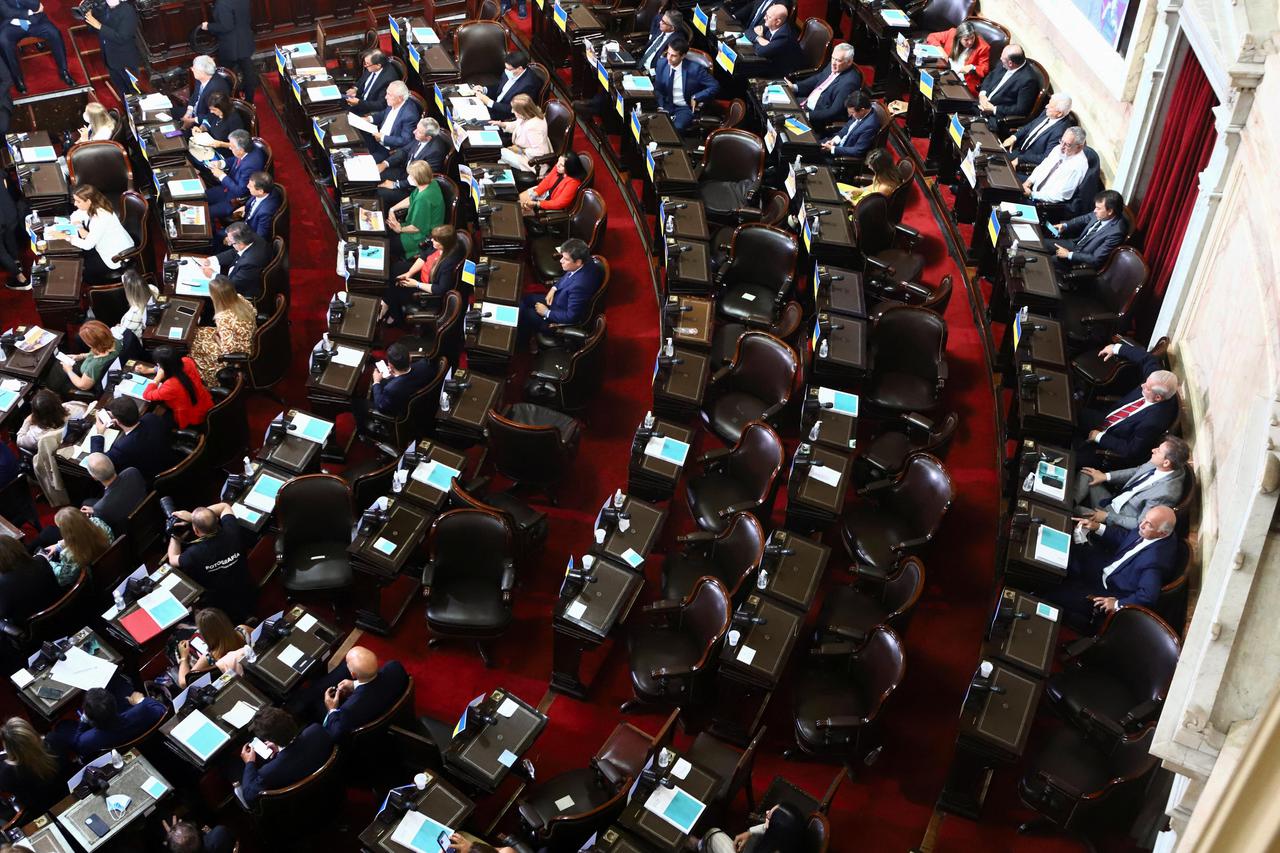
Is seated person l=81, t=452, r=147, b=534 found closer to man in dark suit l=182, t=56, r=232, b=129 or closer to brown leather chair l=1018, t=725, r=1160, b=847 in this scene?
man in dark suit l=182, t=56, r=232, b=129

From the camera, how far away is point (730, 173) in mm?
10742

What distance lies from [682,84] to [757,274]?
2.86m

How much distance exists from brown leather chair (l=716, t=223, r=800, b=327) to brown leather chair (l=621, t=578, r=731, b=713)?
2.99 m

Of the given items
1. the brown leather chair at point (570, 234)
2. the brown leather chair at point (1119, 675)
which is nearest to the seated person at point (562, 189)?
the brown leather chair at point (570, 234)

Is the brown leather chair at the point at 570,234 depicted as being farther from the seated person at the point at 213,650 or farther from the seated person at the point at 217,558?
the seated person at the point at 213,650

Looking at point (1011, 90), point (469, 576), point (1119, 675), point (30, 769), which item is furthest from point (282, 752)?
point (1011, 90)

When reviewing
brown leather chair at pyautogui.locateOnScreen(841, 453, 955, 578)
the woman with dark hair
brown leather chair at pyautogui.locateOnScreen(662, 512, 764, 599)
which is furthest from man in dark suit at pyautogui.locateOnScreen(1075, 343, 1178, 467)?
the woman with dark hair

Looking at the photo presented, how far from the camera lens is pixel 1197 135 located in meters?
8.49

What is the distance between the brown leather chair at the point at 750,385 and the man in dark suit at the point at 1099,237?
2.55 metres

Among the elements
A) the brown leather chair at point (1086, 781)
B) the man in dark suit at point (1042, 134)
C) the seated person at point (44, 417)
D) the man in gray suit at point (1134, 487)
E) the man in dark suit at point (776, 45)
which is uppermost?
the man in dark suit at point (776, 45)

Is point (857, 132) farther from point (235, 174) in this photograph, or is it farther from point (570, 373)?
point (235, 174)

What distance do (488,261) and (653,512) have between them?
9.28 ft

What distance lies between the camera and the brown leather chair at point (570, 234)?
978 centimetres

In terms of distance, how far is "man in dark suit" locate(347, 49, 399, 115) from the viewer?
37.7 feet
